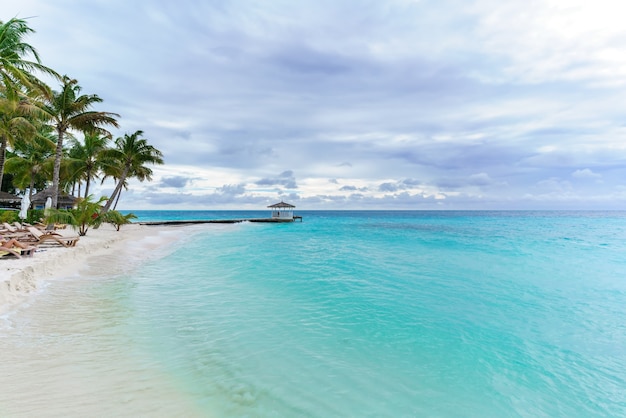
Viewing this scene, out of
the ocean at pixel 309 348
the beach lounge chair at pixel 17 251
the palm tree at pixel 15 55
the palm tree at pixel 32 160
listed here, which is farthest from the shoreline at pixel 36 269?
the palm tree at pixel 32 160

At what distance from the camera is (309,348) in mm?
5410

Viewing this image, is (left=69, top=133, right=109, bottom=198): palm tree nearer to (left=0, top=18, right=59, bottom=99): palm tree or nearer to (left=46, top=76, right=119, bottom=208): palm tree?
(left=46, top=76, right=119, bottom=208): palm tree

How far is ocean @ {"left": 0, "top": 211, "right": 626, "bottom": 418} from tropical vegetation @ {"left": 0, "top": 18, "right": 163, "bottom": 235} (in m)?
8.79

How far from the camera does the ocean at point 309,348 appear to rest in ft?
12.4

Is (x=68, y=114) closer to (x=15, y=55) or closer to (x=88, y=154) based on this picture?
(x=15, y=55)

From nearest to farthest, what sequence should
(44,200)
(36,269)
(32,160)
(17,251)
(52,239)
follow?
(36,269) < (17,251) < (52,239) < (44,200) < (32,160)

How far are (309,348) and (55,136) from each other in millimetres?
Answer: 38299

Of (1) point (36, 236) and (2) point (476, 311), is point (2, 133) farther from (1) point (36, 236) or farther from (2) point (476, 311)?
(2) point (476, 311)

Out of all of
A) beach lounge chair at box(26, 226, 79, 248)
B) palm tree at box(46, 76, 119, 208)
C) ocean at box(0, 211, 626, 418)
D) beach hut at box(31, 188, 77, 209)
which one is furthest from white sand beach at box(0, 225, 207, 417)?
beach hut at box(31, 188, 77, 209)

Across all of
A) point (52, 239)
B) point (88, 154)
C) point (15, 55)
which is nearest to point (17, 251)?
point (52, 239)

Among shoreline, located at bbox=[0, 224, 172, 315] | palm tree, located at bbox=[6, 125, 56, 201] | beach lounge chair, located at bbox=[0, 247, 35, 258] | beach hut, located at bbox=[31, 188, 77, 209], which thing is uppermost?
palm tree, located at bbox=[6, 125, 56, 201]

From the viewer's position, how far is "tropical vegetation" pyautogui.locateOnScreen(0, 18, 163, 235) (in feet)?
41.6

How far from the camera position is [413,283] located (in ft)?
36.1

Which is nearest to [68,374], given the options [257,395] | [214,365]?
[214,365]
